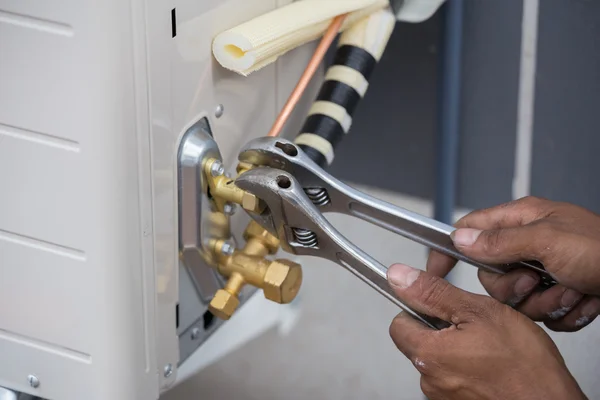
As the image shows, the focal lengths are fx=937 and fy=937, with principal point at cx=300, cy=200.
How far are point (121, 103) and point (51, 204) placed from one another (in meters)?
0.10

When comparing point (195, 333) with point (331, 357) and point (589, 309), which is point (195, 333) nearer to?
point (331, 357)

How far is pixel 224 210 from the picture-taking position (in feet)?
2.41

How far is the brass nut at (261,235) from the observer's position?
0.75 meters

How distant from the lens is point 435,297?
0.59m

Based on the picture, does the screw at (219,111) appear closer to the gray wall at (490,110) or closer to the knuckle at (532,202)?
the knuckle at (532,202)

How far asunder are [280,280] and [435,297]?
170mm

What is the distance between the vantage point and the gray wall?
3.18 ft

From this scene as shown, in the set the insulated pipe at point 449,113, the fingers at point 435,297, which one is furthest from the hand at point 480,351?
the insulated pipe at point 449,113

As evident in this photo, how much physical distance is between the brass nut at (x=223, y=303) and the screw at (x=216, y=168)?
0.10 meters

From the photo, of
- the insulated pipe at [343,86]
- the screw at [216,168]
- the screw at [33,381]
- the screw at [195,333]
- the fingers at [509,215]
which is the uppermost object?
the insulated pipe at [343,86]

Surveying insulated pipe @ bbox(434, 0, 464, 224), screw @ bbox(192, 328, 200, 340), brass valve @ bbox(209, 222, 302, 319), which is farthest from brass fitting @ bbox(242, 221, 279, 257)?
insulated pipe @ bbox(434, 0, 464, 224)

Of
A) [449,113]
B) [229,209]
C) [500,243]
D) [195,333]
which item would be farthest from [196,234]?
[449,113]

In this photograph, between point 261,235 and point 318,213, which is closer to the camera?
point 318,213

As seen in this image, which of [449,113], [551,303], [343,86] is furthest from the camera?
[449,113]
